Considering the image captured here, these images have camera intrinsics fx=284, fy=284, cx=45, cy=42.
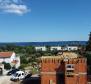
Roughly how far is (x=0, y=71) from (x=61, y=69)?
23.5m

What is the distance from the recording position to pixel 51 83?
34.7m

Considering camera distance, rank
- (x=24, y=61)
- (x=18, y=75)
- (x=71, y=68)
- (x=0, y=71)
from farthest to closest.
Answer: (x=24, y=61) < (x=0, y=71) < (x=18, y=75) < (x=71, y=68)

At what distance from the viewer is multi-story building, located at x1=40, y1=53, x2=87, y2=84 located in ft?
110

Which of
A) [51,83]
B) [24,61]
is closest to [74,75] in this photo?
[51,83]

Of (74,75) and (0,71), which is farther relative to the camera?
(0,71)

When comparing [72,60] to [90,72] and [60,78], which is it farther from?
[90,72]

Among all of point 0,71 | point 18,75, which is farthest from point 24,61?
point 18,75

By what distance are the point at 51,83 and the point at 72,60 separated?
398cm

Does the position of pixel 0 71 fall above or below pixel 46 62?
below

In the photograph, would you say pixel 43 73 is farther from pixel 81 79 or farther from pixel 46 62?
pixel 81 79

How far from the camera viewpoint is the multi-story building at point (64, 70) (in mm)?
33500

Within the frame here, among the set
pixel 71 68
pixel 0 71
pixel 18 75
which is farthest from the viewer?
pixel 0 71

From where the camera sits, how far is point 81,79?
113 feet

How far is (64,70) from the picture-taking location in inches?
1340
